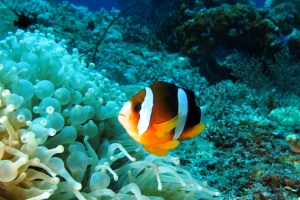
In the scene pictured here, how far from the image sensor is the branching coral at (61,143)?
129 cm

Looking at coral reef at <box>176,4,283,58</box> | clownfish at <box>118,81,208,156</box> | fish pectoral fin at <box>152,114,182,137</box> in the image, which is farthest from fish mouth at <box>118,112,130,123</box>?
coral reef at <box>176,4,283,58</box>

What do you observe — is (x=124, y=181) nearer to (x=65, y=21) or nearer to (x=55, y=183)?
(x=55, y=183)

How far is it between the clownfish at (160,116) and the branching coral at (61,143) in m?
0.20

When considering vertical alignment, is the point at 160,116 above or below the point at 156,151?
above

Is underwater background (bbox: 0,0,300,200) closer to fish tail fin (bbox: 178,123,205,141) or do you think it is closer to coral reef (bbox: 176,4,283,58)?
fish tail fin (bbox: 178,123,205,141)

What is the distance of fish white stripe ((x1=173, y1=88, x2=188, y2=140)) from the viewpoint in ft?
4.83

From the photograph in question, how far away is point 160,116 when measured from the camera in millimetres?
1396

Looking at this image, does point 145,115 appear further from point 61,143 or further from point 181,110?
point 61,143

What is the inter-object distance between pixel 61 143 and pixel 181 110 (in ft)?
2.15

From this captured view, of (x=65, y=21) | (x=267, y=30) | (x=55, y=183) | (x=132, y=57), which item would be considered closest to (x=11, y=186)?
(x=55, y=183)

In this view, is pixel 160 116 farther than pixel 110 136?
No

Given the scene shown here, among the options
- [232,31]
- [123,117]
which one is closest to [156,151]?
[123,117]

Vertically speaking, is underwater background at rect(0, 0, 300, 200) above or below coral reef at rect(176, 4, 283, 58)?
below

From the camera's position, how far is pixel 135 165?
163 centimetres
